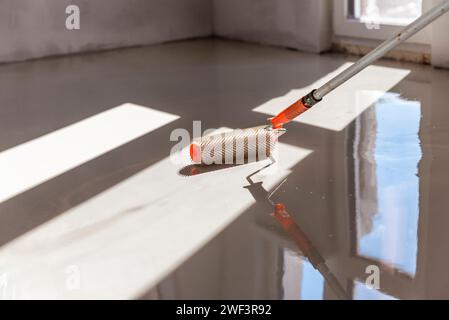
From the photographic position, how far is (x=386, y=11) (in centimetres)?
339

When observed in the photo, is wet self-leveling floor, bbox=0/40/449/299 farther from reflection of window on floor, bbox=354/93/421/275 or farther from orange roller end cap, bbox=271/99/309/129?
orange roller end cap, bbox=271/99/309/129

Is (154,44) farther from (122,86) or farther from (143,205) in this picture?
(143,205)

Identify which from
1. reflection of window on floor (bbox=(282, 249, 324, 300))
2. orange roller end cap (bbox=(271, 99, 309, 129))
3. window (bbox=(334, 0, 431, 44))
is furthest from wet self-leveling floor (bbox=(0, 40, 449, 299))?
window (bbox=(334, 0, 431, 44))

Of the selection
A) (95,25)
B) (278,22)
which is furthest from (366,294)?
(95,25)

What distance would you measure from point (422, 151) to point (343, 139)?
249 millimetres

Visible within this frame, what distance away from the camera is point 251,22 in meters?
3.99

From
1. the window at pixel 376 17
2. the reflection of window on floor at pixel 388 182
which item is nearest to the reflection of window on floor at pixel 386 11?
the window at pixel 376 17

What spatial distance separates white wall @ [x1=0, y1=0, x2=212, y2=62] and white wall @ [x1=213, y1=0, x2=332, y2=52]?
15 centimetres

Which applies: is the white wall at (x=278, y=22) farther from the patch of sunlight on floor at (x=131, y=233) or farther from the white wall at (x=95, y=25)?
the patch of sunlight on floor at (x=131, y=233)

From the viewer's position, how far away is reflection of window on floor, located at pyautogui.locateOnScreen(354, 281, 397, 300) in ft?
4.61

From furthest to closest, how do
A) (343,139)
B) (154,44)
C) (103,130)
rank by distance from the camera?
(154,44), (103,130), (343,139)

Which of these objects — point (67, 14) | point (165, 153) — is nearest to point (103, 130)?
point (165, 153)

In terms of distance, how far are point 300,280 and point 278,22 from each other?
2.53 m
